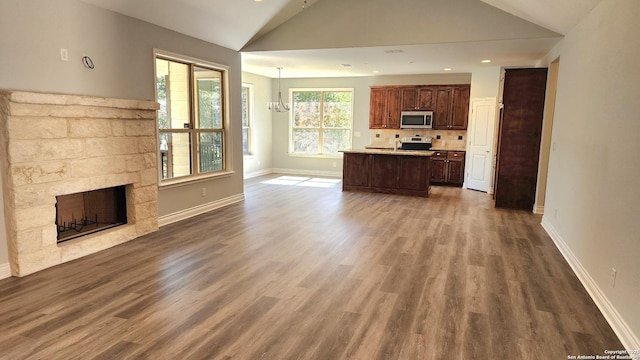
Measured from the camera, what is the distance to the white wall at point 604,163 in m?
2.58

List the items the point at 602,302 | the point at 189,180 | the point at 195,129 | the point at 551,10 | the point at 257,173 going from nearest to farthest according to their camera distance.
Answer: the point at 602,302 → the point at 551,10 → the point at 189,180 → the point at 195,129 → the point at 257,173

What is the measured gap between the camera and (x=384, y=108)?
31.5 feet

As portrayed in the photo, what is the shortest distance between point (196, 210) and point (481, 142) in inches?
241

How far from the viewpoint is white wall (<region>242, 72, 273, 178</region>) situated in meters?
9.93

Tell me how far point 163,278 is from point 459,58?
19.8 feet

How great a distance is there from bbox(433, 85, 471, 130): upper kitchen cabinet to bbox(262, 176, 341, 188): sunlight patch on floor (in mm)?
2864

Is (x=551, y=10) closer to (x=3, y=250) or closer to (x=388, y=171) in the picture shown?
(x=388, y=171)

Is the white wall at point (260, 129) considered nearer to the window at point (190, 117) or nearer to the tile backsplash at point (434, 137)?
the tile backsplash at point (434, 137)

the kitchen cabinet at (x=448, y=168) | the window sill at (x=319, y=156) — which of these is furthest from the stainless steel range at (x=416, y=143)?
the window sill at (x=319, y=156)

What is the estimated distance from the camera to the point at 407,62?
292 inches

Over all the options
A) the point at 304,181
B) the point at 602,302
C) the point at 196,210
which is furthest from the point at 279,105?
the point at 602,302

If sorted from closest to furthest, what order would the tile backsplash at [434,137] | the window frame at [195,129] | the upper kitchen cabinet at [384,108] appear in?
1. the window frame at [195,129]
2. the tile backsplash at [434,137]
3. the upper kitchen cabinet at [384,108]

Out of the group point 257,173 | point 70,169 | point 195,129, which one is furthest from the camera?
point 257,173

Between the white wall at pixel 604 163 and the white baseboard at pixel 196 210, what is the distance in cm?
482
